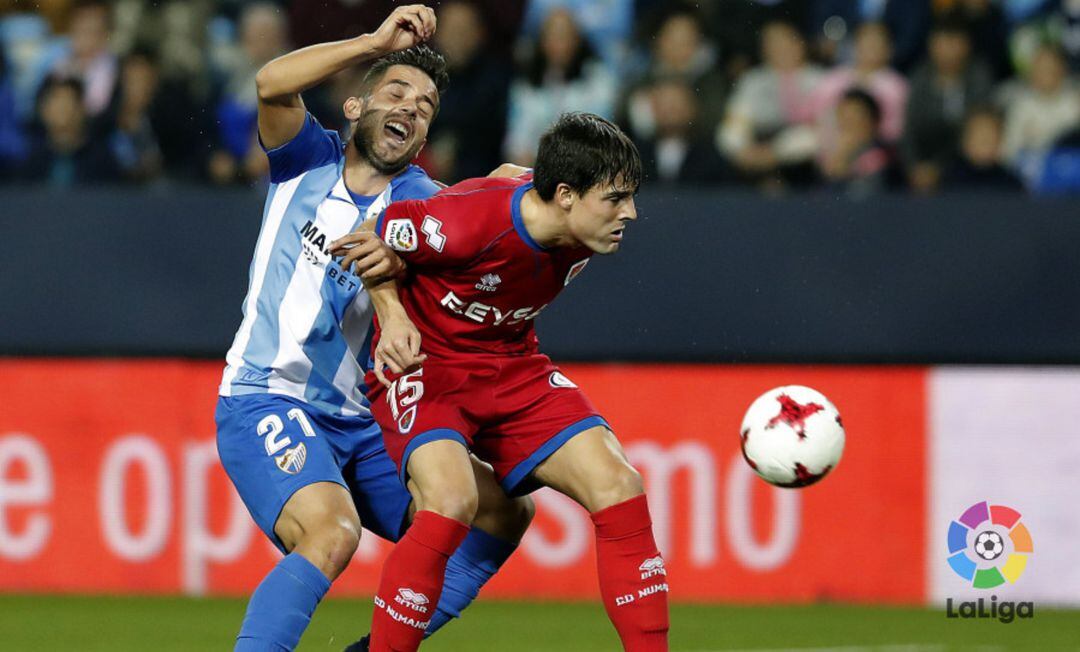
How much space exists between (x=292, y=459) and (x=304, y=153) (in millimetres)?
1025

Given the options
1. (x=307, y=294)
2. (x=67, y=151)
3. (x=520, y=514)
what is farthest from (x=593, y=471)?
(x=67, y=151)

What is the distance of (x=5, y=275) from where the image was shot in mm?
9258

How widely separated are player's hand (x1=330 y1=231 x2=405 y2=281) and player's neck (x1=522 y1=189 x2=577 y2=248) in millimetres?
403

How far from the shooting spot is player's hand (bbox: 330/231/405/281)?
205 inches

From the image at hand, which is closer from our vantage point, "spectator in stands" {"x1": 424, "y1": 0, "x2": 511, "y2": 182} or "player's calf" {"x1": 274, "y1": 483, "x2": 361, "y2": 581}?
"player's calf" {"x1": 274, "y1": 483, "x2": 361, "y2": 581}

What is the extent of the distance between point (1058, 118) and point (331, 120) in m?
3.89

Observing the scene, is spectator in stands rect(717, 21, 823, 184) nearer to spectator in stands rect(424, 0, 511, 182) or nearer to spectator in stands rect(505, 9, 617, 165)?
spectator in stands rect(505, 9, 617, 165)

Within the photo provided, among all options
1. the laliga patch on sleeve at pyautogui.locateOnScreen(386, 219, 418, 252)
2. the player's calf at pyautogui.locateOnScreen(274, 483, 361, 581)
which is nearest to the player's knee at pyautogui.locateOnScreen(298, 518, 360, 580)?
the player's calf at pyautogui.locateOnScreen(274, 483, 361, 581)

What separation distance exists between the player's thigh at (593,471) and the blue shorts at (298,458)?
1.87 feet

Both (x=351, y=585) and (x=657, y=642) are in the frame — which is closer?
(x=657, y=642)

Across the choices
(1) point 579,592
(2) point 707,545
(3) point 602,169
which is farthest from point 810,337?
(3) point 602,169

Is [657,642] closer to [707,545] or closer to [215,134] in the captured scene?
[707,545]

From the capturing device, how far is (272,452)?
17.4ft

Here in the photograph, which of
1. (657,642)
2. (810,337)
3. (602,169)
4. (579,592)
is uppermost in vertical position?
(602,169)
